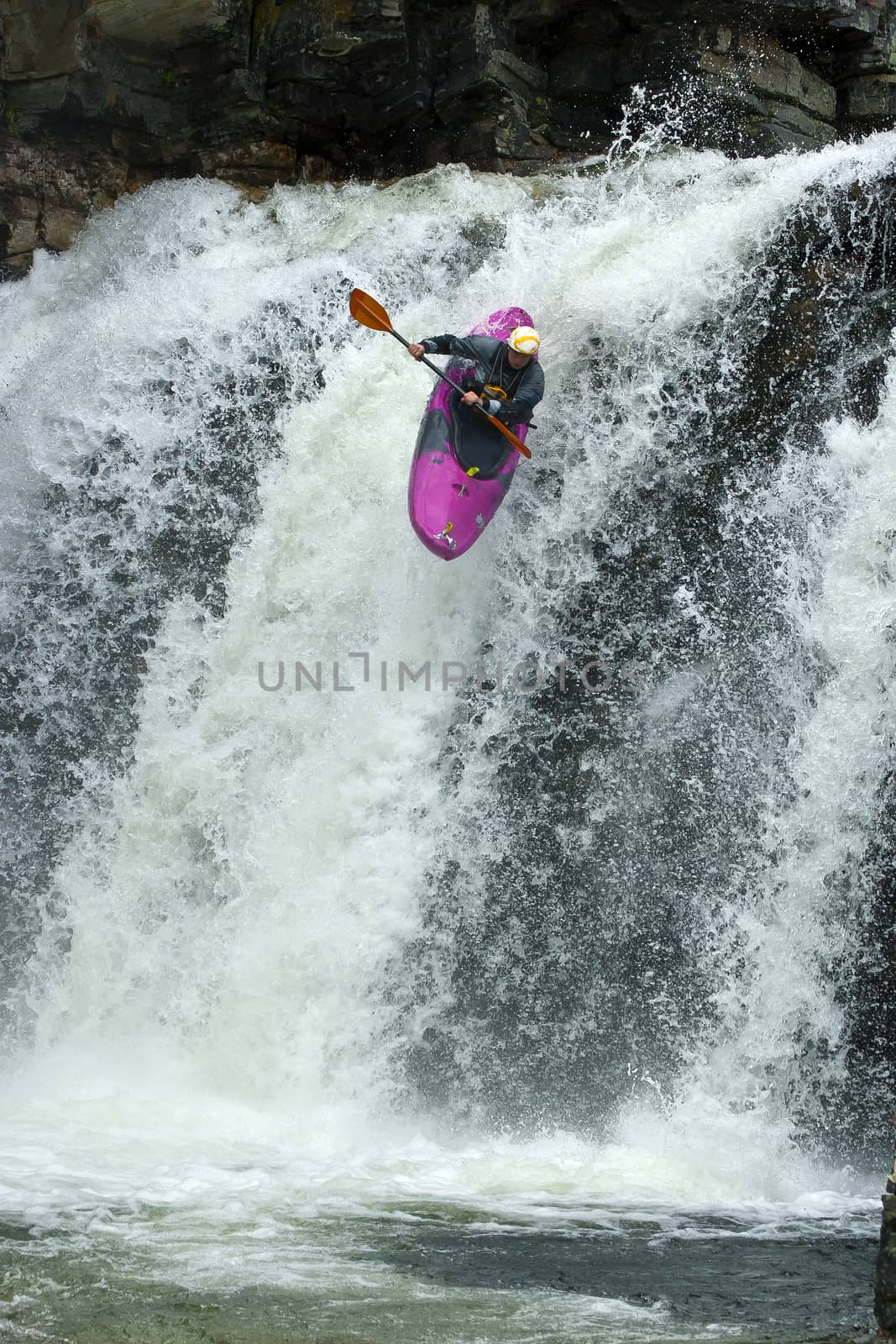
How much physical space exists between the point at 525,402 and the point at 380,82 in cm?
475

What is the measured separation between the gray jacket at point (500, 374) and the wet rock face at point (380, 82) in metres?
3.77

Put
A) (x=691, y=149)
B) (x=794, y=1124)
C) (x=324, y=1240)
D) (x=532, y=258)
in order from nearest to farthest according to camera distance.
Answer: (x=324, y=1240) → (x=794, y=1124) → (x=532, y=258) → (x=691, y=149)

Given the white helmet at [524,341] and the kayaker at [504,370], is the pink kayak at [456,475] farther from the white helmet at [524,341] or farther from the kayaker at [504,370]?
the white helmet at [524,341]

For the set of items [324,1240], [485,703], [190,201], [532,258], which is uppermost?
[190,201]

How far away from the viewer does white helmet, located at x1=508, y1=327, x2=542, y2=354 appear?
19.8ft

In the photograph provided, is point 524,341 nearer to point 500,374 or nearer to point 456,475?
point 500,374

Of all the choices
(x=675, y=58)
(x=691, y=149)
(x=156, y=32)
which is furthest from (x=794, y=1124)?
(x=156, y=32)

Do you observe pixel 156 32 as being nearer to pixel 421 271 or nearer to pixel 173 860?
pixel 421 271

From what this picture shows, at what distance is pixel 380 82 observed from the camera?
974cm

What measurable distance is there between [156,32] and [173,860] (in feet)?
20.2

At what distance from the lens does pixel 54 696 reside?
7172 millimetres

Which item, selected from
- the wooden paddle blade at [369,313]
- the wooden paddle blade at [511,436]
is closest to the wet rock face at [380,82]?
the wooden paddle blade at [369,313]

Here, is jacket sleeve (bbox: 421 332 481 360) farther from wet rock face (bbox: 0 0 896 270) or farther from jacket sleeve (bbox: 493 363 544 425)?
wet rock face (bbox: 0 0 896 270)

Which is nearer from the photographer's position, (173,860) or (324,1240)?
(324,1240)
